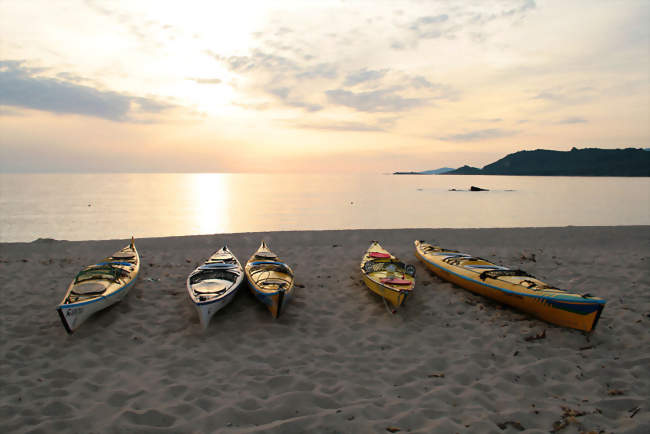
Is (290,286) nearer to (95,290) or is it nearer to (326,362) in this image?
(326,362)

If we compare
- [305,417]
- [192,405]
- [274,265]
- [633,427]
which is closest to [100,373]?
[192,405]

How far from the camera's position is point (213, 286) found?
810 cm

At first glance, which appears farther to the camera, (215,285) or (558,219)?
(558,219)

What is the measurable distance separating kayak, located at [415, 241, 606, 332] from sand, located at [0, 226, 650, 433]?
246 millimetres

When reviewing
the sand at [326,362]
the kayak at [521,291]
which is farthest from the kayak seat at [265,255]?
the kayak at [521,291]

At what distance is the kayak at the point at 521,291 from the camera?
21.5ft

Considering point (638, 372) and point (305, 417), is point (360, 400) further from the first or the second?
point (638, 372)

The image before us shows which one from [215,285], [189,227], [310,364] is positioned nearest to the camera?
[310,364]

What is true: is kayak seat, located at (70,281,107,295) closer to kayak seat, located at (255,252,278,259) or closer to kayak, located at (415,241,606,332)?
kayak seat, located at (255,252,278,259)

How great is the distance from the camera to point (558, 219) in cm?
3403

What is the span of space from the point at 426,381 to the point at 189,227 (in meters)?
30.2

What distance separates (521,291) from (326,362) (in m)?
4.62

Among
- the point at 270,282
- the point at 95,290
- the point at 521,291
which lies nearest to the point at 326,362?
the point at 270,282

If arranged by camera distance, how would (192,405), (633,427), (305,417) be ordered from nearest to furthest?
(633,427) < (305,417) < (192,405)
